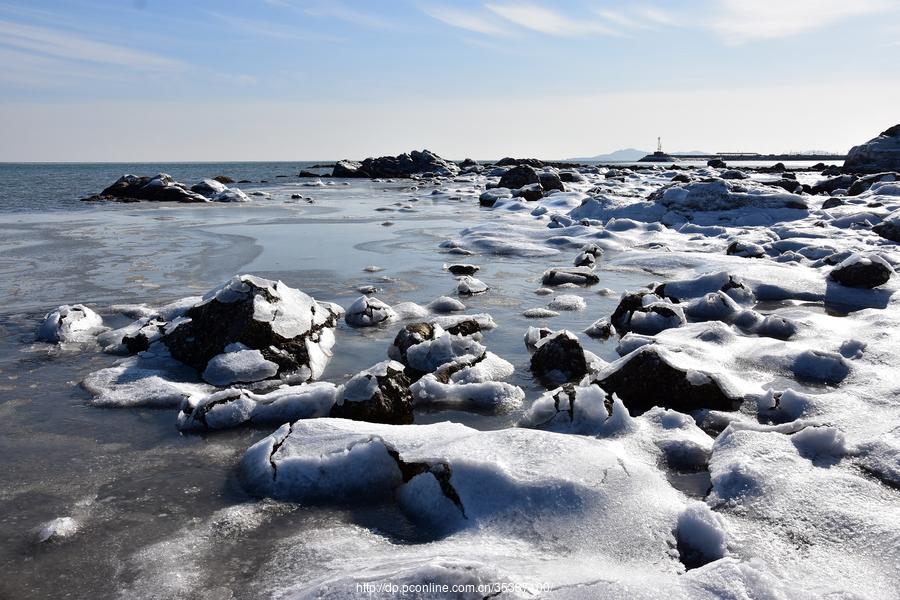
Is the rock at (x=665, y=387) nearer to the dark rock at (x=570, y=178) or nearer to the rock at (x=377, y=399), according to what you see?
the rock at (x=377, y=399)

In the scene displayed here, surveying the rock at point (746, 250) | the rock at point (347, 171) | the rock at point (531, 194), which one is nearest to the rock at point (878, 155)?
the rock at point (531, 194)

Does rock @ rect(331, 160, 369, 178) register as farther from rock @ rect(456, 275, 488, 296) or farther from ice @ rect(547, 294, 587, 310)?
ice @ rect(547, 294, 587, 310)

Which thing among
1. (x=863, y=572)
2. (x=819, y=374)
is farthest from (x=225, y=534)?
(x=819, y=374)

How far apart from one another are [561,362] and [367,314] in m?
1.81

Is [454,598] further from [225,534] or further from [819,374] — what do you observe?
[819,374]

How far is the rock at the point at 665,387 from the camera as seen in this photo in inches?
122

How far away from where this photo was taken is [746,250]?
26.6 ft

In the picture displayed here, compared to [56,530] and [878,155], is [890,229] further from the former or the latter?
[878,155]

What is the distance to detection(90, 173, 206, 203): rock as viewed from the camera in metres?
20.7

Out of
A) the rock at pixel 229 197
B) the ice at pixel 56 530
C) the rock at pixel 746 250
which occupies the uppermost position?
the rock at pixel 229 197

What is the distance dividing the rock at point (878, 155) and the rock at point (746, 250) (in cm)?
2144

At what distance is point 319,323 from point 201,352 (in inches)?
32.7

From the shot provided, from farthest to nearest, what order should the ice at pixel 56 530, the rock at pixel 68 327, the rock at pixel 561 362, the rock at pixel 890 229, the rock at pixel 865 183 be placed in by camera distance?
1. the rock at pixel 865 183
2. the rock at pixel 890 229
3. the rock at pixel 68 327
4. the rock at pixel 561 362
5. the ice at pixel 56 530

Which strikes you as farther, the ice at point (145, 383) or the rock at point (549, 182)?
the rock at point (549, 182)
